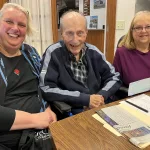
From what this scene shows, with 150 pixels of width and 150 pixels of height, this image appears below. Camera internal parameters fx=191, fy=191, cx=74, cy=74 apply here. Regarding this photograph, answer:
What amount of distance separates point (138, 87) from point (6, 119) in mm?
921

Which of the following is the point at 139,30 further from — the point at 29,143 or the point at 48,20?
the point at 48,20

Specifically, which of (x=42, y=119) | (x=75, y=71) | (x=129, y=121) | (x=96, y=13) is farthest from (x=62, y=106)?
(x=96, y=13)

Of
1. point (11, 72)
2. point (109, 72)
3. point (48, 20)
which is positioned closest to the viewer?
point (11, 72)

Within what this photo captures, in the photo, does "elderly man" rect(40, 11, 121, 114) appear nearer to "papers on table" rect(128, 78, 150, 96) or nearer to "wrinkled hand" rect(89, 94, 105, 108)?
"wrinkled hand" rect(89, 94, 105, 108)

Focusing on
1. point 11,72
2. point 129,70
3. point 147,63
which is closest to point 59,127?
point 11,72

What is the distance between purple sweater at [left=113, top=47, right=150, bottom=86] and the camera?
5.43 ft

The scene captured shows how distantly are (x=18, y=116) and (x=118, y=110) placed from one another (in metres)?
0.58

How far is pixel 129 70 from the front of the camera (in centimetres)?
167

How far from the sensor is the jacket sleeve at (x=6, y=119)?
1.06 meters

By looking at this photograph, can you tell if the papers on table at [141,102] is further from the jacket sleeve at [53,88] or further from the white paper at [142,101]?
the jacket sleeve at [53,88]

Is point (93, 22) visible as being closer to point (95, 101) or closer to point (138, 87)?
point (138, 87)

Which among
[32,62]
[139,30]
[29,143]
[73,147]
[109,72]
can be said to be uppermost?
[139,30]

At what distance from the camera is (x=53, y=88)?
139 cm

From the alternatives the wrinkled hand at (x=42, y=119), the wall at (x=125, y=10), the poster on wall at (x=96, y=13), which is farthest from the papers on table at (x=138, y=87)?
the poster on wall at (x=96, y=13)
